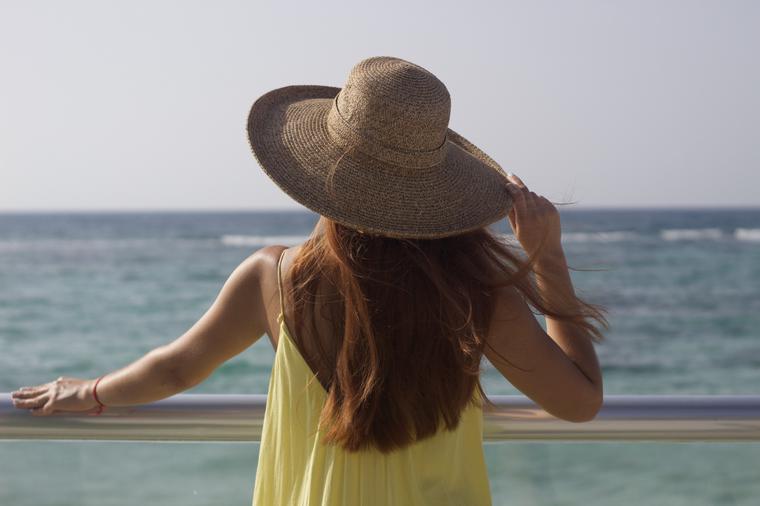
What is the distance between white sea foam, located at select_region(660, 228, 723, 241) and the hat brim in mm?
32929

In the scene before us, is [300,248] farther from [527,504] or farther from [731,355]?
[731,355]

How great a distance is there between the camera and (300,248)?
1.48 m

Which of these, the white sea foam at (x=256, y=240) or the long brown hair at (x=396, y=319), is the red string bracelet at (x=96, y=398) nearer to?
the long brown hair at (x=396, y=319)

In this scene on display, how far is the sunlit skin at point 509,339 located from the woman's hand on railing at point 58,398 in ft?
0.30

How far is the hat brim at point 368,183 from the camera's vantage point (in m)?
1.39

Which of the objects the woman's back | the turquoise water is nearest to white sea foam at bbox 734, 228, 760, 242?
the turquoise water

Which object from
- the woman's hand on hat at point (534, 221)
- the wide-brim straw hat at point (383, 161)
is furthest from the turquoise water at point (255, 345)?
the wide-brim straw hat at point (383, 161)

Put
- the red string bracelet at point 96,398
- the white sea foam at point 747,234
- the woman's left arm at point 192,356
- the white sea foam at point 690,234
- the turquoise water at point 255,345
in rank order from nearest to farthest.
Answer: the woman's left arm at point 192,356 < the red string bracelet at point 96,398 < the turquoise water at point 255,345 < the white sea foam at point 690,234 < the white sea foam at point 747,234

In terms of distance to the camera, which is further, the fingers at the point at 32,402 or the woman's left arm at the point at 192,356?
the fingers at the point at 32,402

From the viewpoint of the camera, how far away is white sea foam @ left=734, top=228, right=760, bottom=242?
33719mm

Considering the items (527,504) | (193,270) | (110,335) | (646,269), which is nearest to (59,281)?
(193,270)

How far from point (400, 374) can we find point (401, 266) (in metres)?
0.17

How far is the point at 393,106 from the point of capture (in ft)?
4.74

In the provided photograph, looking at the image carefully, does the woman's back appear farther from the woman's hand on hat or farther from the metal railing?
the woman's hand on hat
